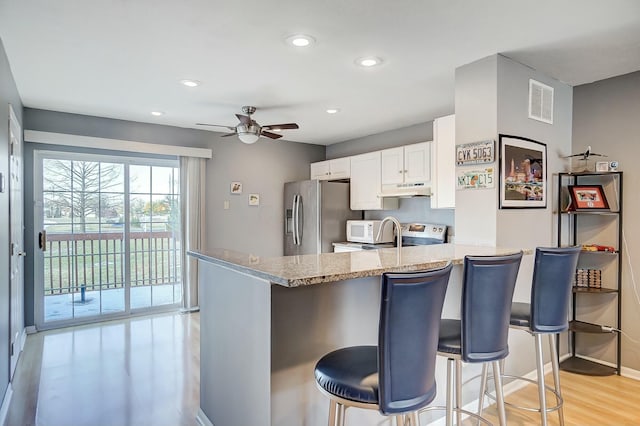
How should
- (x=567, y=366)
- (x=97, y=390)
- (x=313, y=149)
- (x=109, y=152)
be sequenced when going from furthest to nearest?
(x=313, y=149) → (x=109, y=152) → (x=567, y=366) → (x=97, y=390)

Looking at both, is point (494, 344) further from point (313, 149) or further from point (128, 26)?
point (313, 149)

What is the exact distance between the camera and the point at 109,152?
15.5 feet

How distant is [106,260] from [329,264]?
407cm

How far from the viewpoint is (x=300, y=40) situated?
2451 millimetres

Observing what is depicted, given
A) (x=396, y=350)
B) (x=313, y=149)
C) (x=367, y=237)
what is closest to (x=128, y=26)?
(x=396, y=350)

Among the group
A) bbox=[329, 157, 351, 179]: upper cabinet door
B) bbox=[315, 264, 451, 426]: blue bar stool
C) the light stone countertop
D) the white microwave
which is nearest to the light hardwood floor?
the light stone countertop

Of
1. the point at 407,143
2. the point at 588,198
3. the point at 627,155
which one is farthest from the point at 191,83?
the point at 627,155

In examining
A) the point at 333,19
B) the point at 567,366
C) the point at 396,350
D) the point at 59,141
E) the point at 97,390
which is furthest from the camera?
the point at 59,141

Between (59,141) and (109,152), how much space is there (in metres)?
0.57

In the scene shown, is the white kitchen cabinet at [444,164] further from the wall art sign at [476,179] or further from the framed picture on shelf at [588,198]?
the framed picture on shelf at [588,198]

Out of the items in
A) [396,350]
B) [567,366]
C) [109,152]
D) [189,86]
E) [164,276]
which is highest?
[189,86]

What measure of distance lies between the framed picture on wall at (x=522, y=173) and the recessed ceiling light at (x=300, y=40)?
147 cm

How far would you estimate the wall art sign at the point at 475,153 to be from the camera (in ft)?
8.76

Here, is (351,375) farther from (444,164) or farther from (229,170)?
(229,170)
